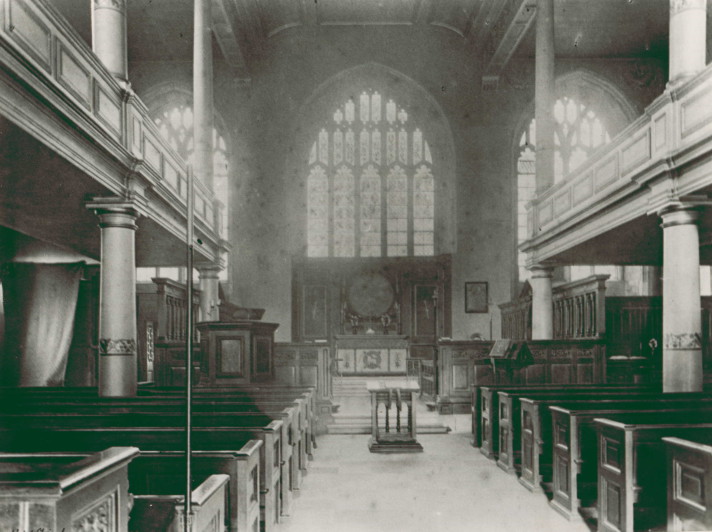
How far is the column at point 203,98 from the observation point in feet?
42.9

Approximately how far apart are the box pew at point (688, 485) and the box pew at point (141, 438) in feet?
7.66

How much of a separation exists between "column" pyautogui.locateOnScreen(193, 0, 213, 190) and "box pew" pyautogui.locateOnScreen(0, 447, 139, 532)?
1153 centimetres

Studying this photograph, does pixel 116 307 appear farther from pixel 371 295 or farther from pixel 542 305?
pixel 371 295

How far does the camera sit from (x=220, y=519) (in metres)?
3.07

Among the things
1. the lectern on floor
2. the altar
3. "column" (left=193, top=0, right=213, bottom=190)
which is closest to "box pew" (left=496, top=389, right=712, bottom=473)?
the lectern on floor

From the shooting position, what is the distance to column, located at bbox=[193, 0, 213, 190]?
42.9ft

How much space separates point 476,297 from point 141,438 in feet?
47.0

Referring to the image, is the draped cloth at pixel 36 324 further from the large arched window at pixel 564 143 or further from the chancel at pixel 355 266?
the large arched window at pixel 564 143

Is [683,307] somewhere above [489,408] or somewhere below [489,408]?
above

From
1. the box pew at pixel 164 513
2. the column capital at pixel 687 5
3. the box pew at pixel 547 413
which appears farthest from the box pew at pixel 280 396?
the column capital at pixel 687 5

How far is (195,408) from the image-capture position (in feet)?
17.7

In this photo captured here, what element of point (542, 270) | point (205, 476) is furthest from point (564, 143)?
point (205, 476)

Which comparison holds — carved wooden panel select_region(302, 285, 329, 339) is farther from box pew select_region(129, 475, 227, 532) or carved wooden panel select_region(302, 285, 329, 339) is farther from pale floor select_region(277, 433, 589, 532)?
box pew select_region(129, 475, 227, 532)

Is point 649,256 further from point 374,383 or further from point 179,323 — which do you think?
point 179,323
